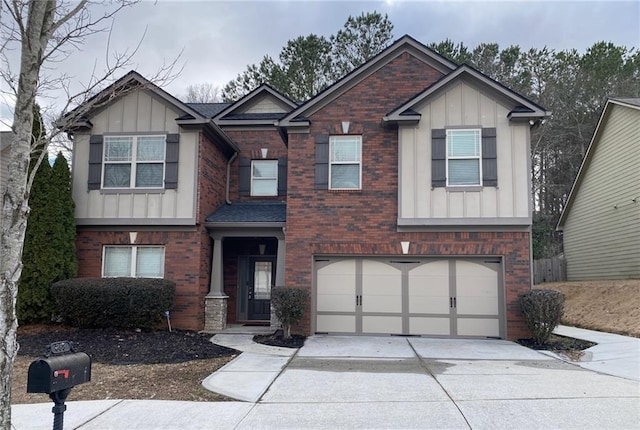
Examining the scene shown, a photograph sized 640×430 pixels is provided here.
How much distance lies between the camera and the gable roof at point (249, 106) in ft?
50.6

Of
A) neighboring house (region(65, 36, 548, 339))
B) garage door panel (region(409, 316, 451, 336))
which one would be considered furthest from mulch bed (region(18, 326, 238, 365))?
garage door panel (region(409, 316, 451, 336))

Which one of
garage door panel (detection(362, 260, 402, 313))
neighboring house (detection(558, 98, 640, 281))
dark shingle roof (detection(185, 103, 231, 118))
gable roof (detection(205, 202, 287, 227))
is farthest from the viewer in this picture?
dark shingle roof (detection(185, 103, 231, 118))

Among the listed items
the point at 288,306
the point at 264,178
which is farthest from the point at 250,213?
the point at 288,306

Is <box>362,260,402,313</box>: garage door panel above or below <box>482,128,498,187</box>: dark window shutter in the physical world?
below

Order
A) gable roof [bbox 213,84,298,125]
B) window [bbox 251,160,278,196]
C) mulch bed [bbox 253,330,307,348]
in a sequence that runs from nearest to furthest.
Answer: mulch bed [bbox 253,330,307,348] → window [bbox 251,160,278,196] → gable roof [bbox 213,84,298,125]

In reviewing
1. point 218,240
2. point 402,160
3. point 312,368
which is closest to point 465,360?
point 312,368

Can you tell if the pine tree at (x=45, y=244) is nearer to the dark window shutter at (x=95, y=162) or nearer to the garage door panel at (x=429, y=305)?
the dark window shutter at (x=95, y=162)

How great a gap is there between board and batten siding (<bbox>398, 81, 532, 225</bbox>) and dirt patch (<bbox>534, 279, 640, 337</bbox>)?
4047mm

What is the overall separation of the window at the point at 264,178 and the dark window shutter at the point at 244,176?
124 millimetres

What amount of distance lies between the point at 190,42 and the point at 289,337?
263 inches

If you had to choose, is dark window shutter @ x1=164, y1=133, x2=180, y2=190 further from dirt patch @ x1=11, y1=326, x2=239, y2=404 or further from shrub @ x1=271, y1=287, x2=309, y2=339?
shrub @ x1=271, y1=287, x2=309, y2=339

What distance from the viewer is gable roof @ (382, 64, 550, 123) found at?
11648 millimetres

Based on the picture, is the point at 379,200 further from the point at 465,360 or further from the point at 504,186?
the point at 465,360

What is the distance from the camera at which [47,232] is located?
38.9ft
